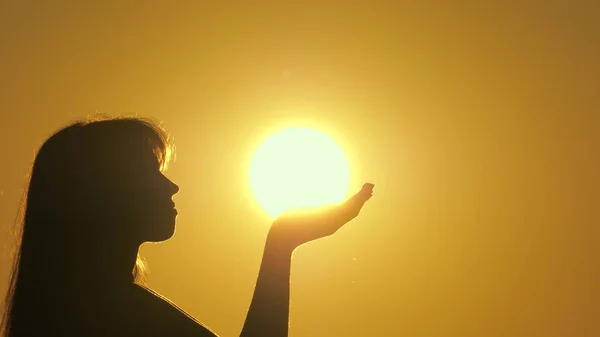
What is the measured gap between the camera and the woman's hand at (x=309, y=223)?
2666 mm

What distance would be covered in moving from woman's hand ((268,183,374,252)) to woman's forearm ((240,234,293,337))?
0.04 m

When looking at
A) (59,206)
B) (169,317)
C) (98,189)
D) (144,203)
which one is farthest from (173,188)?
(169,317)

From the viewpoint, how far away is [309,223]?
2688mm

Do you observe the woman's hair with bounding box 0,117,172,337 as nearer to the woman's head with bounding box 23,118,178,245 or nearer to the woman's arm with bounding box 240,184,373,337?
the woman's head with bounding box 23,118,178,245

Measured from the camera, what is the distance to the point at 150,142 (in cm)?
316

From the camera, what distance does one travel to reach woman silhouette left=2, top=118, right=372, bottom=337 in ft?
8.59

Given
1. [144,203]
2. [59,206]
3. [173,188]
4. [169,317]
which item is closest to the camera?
[169,317]

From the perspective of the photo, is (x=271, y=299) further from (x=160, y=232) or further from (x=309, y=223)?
(x=160, y=232)

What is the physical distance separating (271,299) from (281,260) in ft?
0.44

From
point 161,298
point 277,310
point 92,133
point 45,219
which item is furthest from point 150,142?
point 277,310

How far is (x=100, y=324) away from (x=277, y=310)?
0.59 m

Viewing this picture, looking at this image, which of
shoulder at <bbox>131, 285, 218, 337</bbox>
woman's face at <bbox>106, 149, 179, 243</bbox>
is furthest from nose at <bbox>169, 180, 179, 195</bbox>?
shoulder at <bbox>131, 285, 218, 337</bbox>

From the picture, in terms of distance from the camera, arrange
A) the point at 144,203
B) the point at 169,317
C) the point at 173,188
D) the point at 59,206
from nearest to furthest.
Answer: the point at 169,317
the point at 59,206
the point at 144,203
the point at 173,188

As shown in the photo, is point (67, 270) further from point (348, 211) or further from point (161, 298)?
point (348, 211)
